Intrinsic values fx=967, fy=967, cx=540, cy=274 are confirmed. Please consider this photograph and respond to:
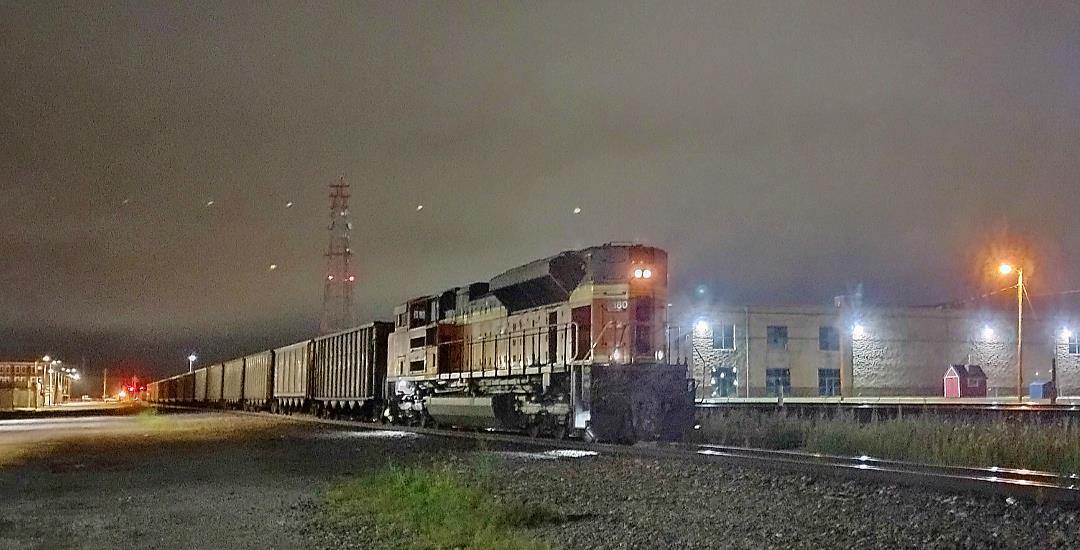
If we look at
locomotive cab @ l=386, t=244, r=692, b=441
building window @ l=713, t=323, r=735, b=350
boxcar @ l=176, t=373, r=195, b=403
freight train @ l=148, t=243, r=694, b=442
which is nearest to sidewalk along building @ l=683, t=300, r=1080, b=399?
building window @ l=713, t=323, r=735, b=350

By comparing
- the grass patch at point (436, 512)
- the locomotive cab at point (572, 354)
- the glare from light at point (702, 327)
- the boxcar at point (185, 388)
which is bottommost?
the boxcar at point (185, 388)

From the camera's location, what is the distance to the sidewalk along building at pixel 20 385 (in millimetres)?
80938

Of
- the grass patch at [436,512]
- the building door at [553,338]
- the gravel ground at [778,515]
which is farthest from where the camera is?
the building door at [553,338]

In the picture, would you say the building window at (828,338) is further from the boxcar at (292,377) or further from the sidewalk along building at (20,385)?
the sidewalk along building at (20,385)

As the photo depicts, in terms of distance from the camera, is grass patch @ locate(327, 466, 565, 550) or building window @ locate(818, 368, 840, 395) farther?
building window @ locate(818, 368, 840, 395)

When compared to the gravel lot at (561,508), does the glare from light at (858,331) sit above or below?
above

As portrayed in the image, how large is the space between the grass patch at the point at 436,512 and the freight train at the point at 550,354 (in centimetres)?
618

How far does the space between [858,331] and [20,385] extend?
79.7 metres

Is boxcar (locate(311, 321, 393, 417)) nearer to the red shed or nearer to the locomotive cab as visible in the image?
the locomotive cab

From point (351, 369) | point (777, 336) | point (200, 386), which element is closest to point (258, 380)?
point (351, 369)

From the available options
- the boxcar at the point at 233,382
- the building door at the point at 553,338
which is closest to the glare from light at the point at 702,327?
the boxcar at the point at 233,382

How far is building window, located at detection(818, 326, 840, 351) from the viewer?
5703cm

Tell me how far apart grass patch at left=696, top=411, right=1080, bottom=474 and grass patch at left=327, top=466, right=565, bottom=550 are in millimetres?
7672

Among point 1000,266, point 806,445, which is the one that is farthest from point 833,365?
point 806,445
